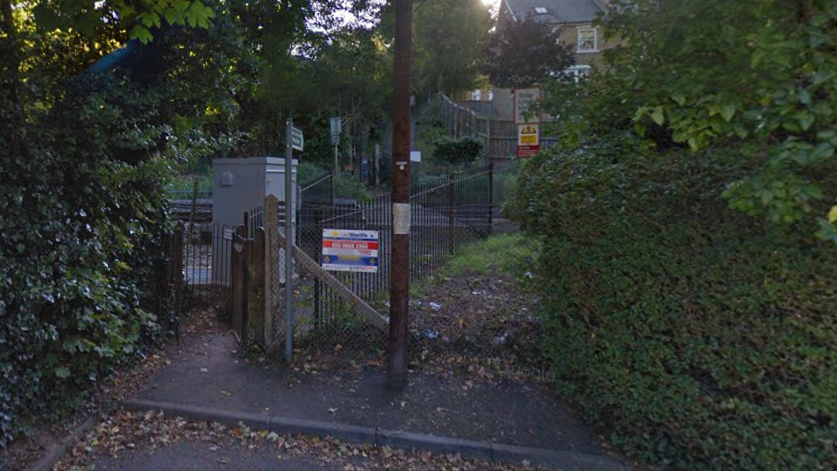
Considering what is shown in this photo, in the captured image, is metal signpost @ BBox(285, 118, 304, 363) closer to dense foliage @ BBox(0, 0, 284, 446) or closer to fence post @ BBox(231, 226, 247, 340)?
fence post @ BBox(231, 226, 247, 340)

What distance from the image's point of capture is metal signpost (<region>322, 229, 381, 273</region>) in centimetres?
519

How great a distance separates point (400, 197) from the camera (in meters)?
4.62

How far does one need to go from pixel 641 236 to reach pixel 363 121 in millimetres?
25496

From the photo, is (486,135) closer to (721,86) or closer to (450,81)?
(450,81)

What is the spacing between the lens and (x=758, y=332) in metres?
3.09

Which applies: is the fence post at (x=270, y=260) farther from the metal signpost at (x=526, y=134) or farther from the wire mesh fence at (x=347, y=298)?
the metal signpost at (x=526, y=134)

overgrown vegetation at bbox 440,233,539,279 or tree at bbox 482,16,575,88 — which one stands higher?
tree at bbox 482,16,575,88

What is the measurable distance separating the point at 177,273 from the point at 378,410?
9.73 feet

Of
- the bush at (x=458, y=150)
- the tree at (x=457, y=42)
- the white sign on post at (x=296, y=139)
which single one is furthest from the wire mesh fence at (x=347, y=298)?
the tree at (x=457, y=42)

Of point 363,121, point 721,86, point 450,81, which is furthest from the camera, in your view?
point 450,81

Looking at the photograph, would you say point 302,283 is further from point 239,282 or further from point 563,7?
point 563,7

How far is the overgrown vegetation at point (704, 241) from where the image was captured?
8.89ft

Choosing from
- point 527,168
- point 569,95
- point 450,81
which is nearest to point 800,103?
point 569,95

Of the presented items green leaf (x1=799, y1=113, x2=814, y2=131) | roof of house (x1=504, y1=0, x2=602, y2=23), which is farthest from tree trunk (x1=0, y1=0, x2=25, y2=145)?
roof of house (x1=504, y1=0, x2=602, y2=23)
